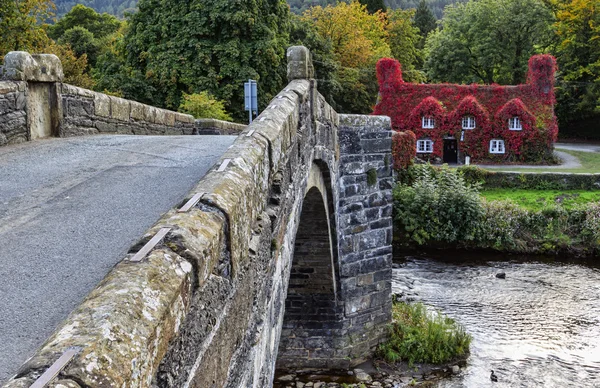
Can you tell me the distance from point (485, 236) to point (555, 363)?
10.0 m

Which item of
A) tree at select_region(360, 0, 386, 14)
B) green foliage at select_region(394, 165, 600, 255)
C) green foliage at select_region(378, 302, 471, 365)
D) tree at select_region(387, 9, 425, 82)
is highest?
tree at select_region(360, 0, 386, 14)

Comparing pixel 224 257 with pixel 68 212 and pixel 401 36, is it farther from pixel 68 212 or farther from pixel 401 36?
pixel 401 36

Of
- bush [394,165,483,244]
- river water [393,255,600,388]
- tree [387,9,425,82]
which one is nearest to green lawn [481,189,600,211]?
bush [394,165,483,244]

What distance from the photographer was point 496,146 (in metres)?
33.4

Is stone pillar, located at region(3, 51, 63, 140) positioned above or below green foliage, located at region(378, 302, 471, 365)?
above

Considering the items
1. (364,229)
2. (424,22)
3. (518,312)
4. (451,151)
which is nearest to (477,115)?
(451,151)

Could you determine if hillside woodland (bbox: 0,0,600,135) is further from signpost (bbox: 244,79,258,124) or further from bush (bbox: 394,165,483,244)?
bush (bbox: 394,165,483,244)

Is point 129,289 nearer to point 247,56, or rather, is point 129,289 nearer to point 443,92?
point 247,56

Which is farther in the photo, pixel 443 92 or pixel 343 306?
pixel 443 92

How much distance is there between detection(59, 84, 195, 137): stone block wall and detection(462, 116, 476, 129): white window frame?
78.1ft

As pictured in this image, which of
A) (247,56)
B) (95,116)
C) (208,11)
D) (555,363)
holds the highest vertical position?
(208,11)

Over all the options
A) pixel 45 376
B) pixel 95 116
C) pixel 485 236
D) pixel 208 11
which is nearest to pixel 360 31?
pixel 208 11

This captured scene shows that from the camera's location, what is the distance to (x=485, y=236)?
2308 centimetres

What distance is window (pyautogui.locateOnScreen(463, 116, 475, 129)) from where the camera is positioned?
109ft
